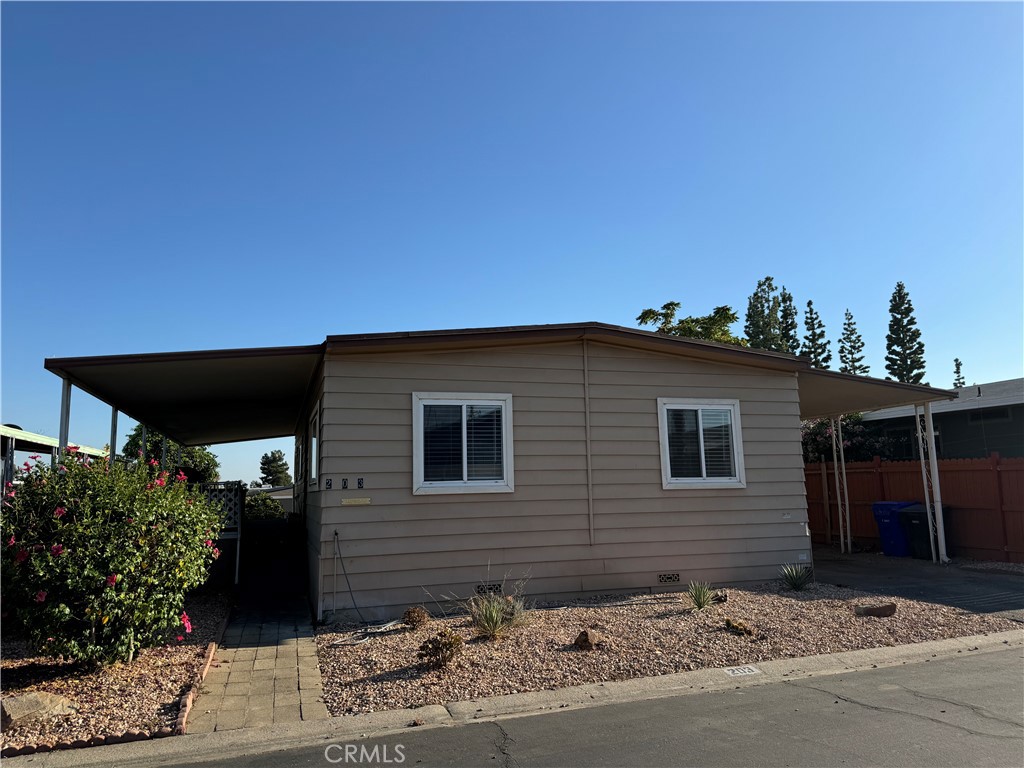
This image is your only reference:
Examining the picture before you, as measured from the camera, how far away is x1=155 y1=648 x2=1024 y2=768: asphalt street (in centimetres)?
432

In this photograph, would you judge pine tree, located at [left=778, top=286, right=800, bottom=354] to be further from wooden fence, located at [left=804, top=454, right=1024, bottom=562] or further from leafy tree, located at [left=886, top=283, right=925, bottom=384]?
wooden fence, located at [left=804, top=454, right=1024, bottom=562]

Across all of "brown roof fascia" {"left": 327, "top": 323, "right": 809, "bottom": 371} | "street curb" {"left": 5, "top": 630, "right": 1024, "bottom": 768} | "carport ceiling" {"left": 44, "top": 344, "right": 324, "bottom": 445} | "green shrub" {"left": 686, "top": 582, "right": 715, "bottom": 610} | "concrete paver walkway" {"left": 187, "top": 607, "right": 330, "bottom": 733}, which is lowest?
"street curb" {"left": 5, "top": 630, "right": 1024, "bottom": 768}

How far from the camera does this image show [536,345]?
9195 mm

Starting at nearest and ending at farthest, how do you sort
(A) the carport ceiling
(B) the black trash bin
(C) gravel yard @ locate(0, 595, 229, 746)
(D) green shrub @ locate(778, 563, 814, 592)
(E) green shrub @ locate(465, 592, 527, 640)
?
(C) gravel yard @ locate(0, 595, 229, 746)
(E) green shrub @ locate(465, 592, 527, 640)
(A) the carport ceiling
(D) green shrub @ locate(778, 563, 814, 592)
(B) the black trash bin

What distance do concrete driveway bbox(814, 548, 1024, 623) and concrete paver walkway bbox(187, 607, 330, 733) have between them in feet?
24.9

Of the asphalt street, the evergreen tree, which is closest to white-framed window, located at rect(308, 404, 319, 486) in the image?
the asphalt street

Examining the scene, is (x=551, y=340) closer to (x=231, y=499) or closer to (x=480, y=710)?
(x=480, y=710)

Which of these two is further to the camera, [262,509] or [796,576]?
[262,509]

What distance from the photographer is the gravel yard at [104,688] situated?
4.79 metres

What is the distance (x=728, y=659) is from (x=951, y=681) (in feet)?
5.88

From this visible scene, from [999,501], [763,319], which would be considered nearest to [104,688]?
[999,501]

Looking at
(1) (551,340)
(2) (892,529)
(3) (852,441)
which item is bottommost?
(2) (892,529)

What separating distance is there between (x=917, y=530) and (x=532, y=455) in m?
8.86

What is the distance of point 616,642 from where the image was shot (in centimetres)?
681
